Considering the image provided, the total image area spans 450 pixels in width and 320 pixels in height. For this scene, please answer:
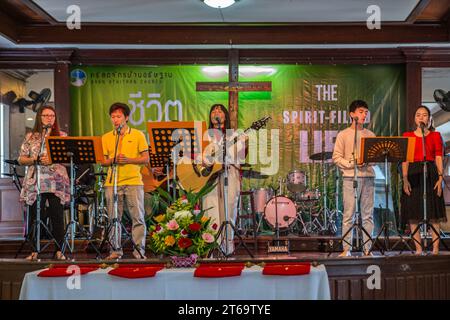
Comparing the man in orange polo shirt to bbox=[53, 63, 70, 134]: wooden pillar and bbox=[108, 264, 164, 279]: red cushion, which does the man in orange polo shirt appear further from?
bbox=[53, 63, 70, 134]: wooden pillar

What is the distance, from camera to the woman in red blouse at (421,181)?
6508 millimetres

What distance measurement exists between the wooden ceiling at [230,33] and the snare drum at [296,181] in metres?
1.77

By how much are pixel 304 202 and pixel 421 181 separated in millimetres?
2579

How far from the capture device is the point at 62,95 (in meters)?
9.20

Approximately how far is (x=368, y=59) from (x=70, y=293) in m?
6.33

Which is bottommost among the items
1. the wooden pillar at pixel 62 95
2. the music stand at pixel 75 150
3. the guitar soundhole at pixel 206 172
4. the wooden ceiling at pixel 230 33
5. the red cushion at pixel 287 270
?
the red cushion at pixel 287 270

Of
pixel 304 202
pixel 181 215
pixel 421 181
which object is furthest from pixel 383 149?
pixel 304 202

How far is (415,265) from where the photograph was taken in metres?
5.58

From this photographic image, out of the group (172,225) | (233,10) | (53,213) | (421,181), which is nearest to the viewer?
(172,225)

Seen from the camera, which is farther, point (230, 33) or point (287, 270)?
point (230, 33)

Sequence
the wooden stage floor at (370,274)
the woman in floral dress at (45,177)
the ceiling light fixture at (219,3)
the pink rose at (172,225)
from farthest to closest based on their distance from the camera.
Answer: the ceiling light fixture at (219,3) → the woman in floral dress at (45,177) → the wooden stage floor at (370,274) → the pink rose at (172,225)

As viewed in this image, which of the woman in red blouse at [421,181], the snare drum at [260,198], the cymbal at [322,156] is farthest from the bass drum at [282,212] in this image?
the woman in red blouse at [421,181]

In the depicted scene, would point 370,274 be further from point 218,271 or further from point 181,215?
point 181,215

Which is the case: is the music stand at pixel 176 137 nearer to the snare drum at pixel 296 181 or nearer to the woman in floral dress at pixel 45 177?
the woman in floral dress at pixel 45 177
